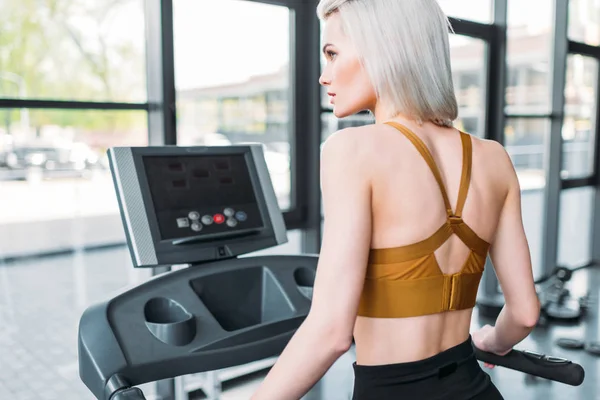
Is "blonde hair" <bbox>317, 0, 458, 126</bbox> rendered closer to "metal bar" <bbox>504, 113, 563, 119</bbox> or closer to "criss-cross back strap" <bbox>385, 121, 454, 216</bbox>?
"criss-cross back strap" <bbox>385, 121, 454, 216</bbox>

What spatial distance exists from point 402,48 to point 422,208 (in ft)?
0.78

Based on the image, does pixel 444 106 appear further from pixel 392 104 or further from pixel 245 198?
pixel 245 198

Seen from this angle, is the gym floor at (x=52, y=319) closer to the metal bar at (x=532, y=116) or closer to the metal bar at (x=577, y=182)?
the metal bar at (x=532, y=116)

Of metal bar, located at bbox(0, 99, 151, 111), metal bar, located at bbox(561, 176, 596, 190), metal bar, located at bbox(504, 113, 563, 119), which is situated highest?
metal bar, located at bbox(0, 99, 151, 111)

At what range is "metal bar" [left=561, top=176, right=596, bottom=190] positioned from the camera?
5.11 meters

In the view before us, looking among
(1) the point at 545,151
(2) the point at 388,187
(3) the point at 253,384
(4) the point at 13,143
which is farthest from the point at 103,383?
(1) the point at 545,151

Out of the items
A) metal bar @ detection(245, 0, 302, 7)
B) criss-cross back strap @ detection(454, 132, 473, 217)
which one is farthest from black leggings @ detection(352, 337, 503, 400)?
metal bar @ detection(245, 0, 302, 7)

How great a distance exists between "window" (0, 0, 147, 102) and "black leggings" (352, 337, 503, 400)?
1.76 meters

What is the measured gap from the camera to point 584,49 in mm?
5055

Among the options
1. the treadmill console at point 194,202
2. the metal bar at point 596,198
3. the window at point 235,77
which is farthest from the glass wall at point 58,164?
the metal bar at point 596,198

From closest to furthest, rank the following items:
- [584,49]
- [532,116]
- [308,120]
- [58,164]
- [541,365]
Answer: [541,365] < [58,164] < [308,120] < [532,116] < [584,49]

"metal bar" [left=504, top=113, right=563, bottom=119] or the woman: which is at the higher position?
"metal bar" [left=504, top=113, right=563, bottom=119]

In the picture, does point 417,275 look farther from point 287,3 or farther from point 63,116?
point 287,3

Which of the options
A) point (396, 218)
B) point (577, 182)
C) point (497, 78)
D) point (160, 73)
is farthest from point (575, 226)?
point (396, 218)
